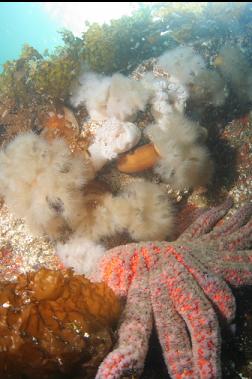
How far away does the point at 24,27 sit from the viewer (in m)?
102

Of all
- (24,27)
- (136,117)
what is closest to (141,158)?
(136,117)

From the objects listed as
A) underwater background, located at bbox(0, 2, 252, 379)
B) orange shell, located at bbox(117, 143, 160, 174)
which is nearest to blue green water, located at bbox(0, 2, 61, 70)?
underwater background, located at bbox(0, 2, 252, 379)

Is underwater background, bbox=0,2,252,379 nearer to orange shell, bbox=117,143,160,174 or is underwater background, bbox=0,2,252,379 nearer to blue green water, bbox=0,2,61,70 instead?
orange shell, bbox=117,143,160,174

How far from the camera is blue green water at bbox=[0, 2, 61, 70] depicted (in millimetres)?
97875

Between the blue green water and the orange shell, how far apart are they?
4123 inches

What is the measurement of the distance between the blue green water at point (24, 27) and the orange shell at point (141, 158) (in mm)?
104724

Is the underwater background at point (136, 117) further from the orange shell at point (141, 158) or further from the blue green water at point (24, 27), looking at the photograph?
the blue green water at point (24, 27)

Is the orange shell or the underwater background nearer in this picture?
the underwater background

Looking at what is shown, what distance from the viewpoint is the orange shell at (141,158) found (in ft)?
14.2

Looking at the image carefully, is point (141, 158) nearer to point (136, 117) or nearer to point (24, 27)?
point (136, 117)

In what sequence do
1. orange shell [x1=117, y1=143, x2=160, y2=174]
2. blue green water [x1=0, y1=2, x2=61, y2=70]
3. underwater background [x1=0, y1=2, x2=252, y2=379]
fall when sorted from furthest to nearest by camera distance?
blue green water [x1=0, y1=2, x2=61, y2=70] → orange shell [x1=117, y1=143, x2=160, y2=174] → underwater background [x1=0, y1=2, x2=252, y2=379]

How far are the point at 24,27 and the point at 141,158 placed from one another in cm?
11524

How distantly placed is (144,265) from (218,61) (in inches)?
179

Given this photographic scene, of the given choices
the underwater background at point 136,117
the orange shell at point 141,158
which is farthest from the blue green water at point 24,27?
the orange shell at point 141,158
